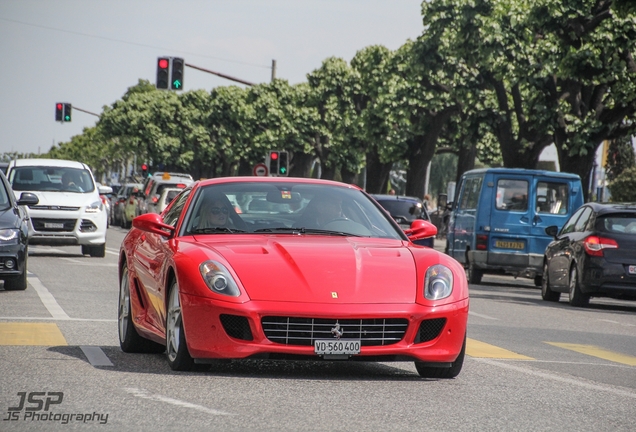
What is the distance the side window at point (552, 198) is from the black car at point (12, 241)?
37.9ft

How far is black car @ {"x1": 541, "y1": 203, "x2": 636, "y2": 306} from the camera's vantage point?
62.4 feet

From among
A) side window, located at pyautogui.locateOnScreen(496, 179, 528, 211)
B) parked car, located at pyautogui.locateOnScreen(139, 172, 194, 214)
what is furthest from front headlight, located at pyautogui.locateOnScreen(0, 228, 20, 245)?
parked car, located at pyautogui.locateOnScreen(139, 172, 194, 214)

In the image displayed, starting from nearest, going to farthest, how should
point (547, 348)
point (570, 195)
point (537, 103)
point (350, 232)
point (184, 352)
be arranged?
point (184, 352) → point (350, 232) → point (547, 348) → point (570, 195) → point (537, 103)

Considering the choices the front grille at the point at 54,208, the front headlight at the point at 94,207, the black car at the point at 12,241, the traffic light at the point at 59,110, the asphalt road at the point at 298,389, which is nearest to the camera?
the asphalt road at the point at 298,389

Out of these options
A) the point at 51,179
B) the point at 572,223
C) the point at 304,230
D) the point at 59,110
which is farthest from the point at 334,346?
the point at 59,110

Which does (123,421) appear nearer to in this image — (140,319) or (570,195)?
(140,319)

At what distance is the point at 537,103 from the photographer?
1281 inches

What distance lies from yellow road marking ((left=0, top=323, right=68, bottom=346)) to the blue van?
13.9 m

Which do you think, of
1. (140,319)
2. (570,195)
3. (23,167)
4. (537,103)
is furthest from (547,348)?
(537,103)

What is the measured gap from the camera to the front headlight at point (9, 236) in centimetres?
1563

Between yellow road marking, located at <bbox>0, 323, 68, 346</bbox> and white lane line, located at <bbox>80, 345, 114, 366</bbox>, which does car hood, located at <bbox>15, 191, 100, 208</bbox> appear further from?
white lane line, located at <bbox>80, 345, 114, 366</bbox>

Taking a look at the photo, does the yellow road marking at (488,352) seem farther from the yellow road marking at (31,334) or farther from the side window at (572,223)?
the side window at (572,223)

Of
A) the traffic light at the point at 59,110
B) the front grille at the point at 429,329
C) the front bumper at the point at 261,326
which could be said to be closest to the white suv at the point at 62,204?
the front bumper at the point at 261,326

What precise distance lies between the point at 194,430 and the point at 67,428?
608 millimetres
